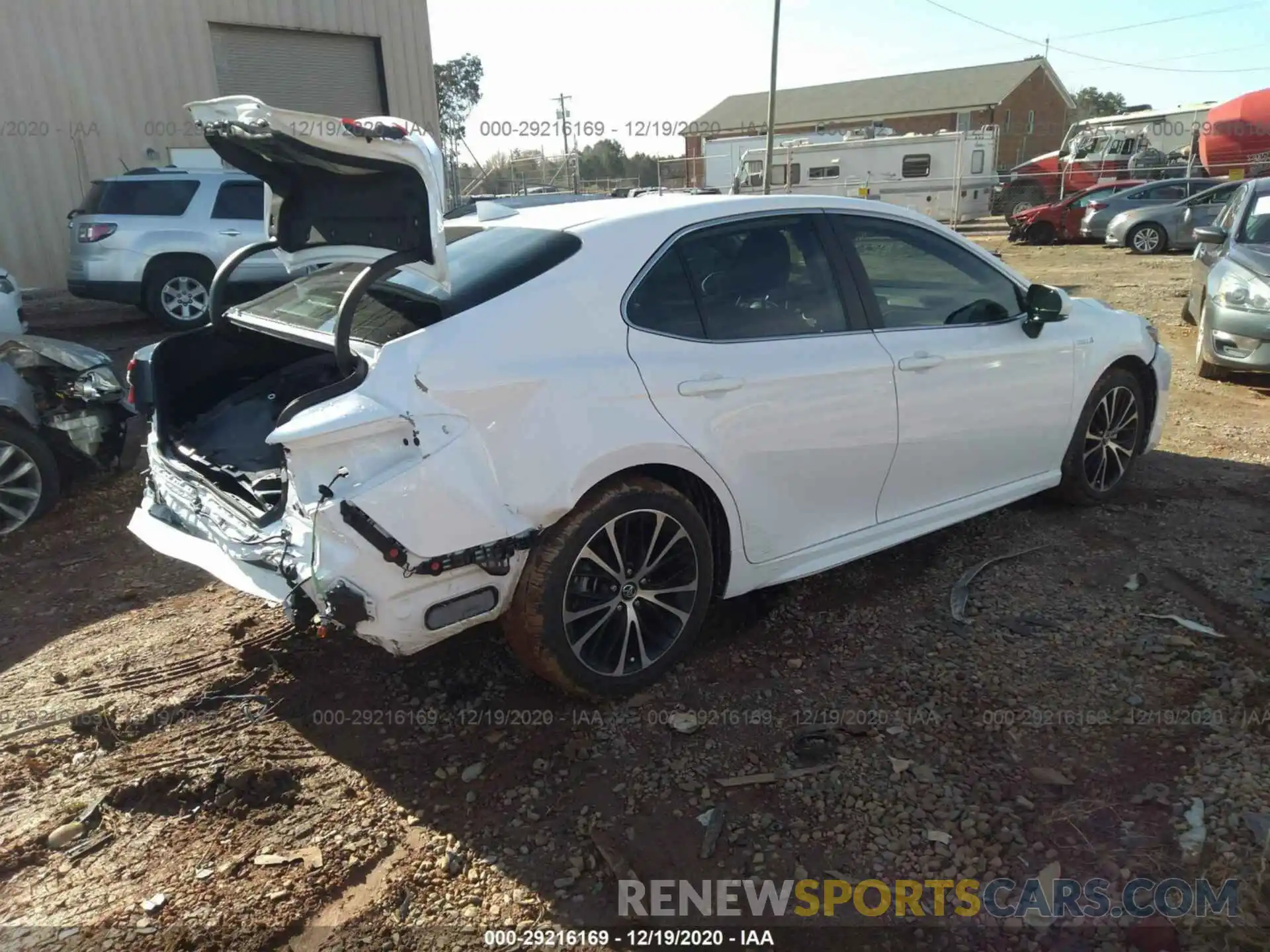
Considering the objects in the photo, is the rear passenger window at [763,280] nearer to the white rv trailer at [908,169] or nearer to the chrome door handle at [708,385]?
the chrome door handle at [708,385]

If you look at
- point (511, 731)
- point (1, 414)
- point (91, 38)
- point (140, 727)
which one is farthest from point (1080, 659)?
point (91, 38)

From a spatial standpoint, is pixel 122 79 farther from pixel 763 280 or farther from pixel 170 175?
pixel 763 280

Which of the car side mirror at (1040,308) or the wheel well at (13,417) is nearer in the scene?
the car side mirror at (1040,308)

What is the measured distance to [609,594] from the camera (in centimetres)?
317

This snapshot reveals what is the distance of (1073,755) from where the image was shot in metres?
2.95

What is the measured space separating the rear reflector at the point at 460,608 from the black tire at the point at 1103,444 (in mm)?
3230

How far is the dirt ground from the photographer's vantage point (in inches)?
97.6

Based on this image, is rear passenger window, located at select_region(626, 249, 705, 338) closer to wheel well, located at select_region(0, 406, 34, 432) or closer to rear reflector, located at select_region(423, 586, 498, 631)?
rear reflector, located at select_region(423, 586, 498, 631)

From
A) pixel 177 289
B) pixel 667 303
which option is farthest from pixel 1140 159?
pixel 667 303

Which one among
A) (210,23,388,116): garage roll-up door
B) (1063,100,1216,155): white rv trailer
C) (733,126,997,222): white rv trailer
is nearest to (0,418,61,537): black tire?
(210,23,388,116): garage roll-up door

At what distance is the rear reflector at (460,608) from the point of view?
2.76 m

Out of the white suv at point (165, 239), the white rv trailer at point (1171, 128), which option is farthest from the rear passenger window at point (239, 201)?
the white rv trailer at point (1171, 128)

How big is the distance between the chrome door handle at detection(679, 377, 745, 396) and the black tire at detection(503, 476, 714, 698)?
1.13 ft

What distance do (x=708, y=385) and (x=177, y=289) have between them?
9982 millimetres
